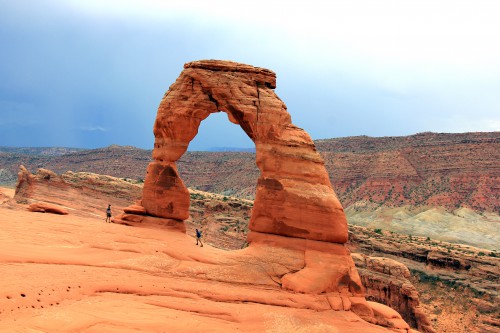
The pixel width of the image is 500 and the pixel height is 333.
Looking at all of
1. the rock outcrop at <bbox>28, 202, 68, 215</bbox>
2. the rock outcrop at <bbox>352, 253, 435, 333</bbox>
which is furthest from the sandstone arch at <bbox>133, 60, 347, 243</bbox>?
the rock outcrop at <bbox>352, 253, 435, 333</bbox>

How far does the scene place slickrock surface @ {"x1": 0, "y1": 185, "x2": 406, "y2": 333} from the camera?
42.0 ft

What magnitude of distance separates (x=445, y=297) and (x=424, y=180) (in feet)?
194

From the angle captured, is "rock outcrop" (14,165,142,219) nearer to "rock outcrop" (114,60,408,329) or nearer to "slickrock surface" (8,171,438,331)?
"slickrock surface" (8,171,438,331)

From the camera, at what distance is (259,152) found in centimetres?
2205

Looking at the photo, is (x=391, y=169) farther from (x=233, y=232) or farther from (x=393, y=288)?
(x=393, y=288)

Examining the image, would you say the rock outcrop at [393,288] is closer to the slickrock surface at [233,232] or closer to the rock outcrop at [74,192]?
the slickrock surface at [233,232]

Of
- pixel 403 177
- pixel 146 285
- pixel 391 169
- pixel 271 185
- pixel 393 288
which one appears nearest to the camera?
pixel 146 285

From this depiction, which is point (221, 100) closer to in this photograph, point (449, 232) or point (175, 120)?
point (175, 120)

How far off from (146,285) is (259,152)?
8748mm

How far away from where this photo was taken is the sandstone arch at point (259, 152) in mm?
21141

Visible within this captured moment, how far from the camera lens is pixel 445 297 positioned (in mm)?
37844

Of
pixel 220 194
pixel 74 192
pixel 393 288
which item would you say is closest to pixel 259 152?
pixel 393 288

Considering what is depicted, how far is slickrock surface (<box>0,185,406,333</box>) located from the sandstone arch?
1272 millimetres

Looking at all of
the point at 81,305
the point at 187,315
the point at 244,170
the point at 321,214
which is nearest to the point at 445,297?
the point at 321,214
